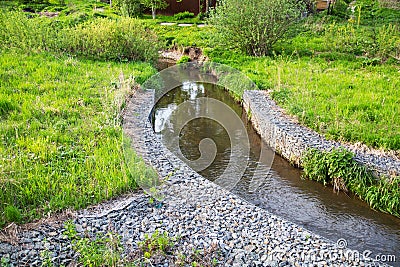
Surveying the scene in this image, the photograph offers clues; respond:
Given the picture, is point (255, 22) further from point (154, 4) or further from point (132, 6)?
point (132, 6)

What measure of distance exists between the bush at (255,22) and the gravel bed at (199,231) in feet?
35.3

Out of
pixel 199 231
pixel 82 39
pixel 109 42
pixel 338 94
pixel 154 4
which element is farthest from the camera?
pixel 154 4

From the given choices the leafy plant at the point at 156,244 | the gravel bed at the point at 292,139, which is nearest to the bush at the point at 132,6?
the gravel bed at the point at 292,139

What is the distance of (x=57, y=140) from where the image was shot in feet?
25.2

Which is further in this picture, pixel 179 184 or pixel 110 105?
pixel 110 105

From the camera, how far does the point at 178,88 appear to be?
15594 mm

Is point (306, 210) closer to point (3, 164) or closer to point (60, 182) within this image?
point (60, 182)

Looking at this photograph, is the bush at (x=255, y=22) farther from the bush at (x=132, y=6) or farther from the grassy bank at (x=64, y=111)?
the bush at (x=132, y=6)

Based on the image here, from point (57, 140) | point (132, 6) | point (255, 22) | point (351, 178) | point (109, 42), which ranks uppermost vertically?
point (132, 6)

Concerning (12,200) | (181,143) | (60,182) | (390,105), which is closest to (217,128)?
(181,143)

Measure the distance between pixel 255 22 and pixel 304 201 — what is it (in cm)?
1047

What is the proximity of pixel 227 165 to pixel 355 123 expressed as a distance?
2967mm

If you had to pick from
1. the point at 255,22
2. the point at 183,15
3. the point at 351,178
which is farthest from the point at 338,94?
the point at 183,15

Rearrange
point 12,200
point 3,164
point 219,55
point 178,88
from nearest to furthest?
point 12,200 → point 3,164 → point 178,88 → point 219,55
